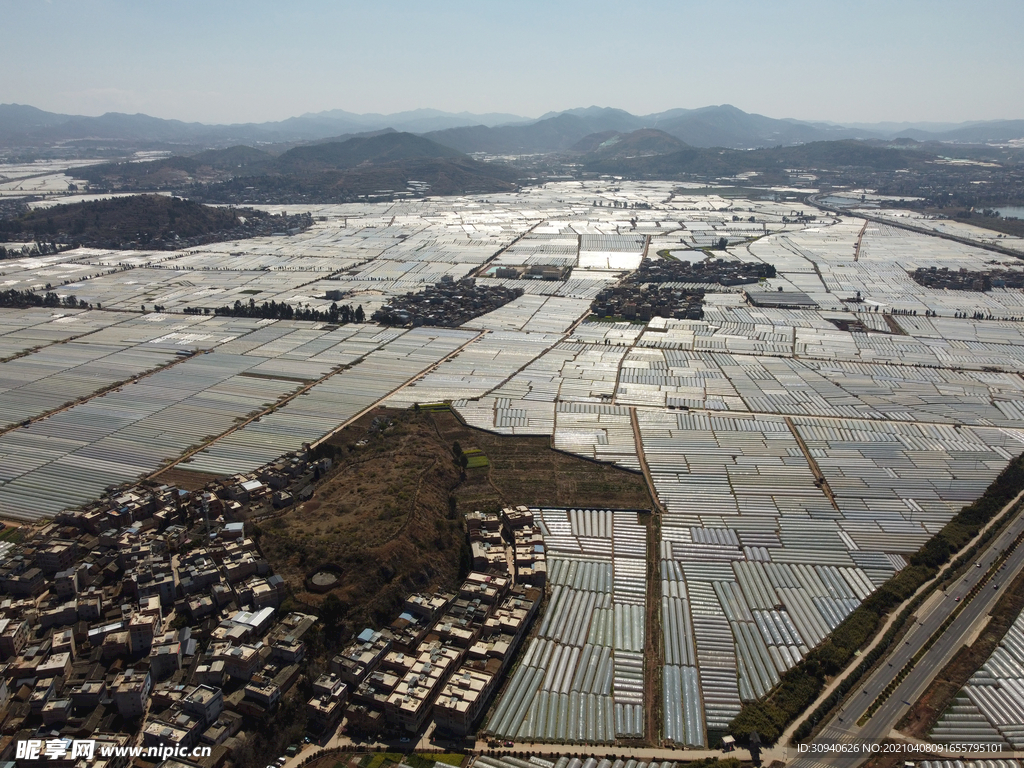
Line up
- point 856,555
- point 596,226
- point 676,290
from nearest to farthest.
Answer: point 856,555 < point 676,290 < point 596,226

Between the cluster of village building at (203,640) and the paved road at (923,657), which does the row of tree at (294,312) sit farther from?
the paved road at (923,657)

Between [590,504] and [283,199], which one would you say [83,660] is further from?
[283,199]

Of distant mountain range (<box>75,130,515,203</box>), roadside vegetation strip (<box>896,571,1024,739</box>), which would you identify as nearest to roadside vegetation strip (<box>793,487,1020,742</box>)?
roadside vegetation strip (<box>896,571,1024,739</box>)

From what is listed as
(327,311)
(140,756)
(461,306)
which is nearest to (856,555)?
(140,756)

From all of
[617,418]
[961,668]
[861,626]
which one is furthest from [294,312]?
[961,668]

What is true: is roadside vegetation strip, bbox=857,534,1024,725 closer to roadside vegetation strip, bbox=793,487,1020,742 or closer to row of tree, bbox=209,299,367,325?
roadside vegetation strip, bbox=793,487,1020,742

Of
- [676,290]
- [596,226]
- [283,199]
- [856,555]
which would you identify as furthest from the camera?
[283,199]
